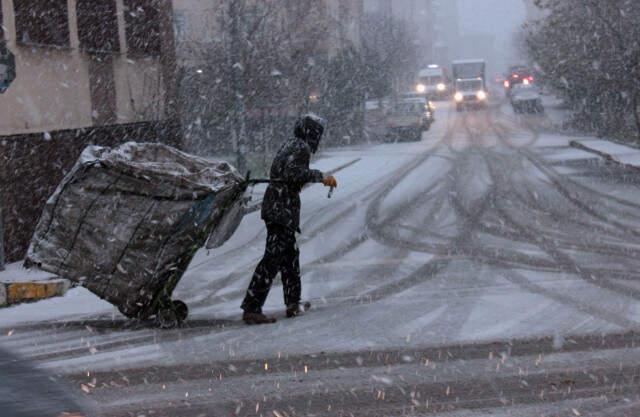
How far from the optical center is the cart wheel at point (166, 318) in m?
8.32

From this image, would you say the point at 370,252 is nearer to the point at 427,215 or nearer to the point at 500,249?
the point at 500,249

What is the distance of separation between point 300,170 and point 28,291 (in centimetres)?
355

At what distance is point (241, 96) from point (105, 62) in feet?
11.2

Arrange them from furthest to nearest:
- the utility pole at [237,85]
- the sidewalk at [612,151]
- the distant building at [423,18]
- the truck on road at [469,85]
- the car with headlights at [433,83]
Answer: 1. the distant building at [423,18]
2. the car with headlights at [433,83]
3. the truck on road at [469,85]
4. the sidewalk at [612,151]
5. the utility pole at [237,85]

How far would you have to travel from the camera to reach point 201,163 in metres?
8.84

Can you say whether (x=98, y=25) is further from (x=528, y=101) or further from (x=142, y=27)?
(x=528, y=101)

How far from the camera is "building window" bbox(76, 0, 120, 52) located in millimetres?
17734

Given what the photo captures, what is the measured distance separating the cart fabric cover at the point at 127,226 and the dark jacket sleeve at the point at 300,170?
44 centimetres

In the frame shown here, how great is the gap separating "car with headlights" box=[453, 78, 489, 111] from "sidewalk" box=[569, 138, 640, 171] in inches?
1178

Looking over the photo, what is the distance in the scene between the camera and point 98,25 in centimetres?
1848

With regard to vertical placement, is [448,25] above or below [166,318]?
below

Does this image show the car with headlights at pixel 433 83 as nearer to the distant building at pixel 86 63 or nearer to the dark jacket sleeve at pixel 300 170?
the distant building at pixel 86 63

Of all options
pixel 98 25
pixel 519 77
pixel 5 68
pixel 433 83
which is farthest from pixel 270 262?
pixel 433 83

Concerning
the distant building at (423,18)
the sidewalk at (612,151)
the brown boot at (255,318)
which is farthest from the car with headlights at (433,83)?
the brown boot at (255,318)
